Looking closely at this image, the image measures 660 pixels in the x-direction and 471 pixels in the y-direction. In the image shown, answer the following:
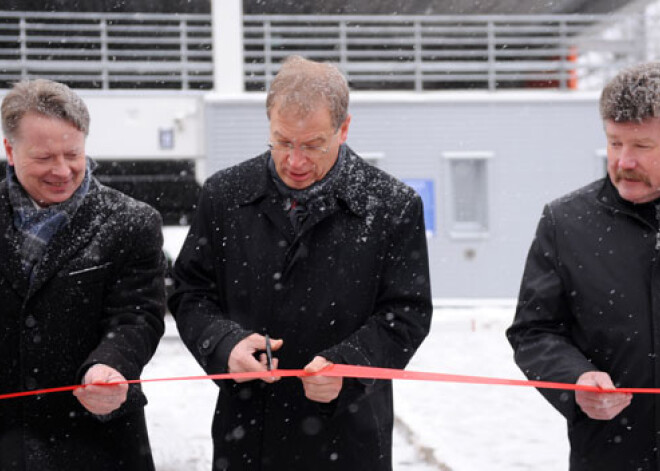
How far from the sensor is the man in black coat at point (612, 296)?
2707mm

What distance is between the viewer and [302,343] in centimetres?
295

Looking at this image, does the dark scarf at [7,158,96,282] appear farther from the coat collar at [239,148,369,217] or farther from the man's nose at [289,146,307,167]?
the man's nose at [289,146,307,167]

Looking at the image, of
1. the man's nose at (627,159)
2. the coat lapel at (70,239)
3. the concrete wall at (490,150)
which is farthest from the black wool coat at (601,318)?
the concrete wall at (490,150)

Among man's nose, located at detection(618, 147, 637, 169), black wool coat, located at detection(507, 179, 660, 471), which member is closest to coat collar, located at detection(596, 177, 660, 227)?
black wool coat, located at detection(507, 179, 660, 471)

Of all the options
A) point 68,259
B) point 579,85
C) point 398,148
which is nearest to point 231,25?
point 398,148

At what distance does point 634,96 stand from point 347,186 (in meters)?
0.94

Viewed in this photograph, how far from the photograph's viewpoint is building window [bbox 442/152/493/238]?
58.2 ft

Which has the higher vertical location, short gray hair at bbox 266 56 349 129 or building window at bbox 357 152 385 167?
building window at bbox 357 152 385 167

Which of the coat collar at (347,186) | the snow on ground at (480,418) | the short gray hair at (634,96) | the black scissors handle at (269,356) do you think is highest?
the short gray hair at (634,96)

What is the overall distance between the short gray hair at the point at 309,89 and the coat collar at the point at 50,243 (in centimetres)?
73

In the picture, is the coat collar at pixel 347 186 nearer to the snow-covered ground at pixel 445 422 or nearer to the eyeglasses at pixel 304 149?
the eyeglasses at pixel 304 149

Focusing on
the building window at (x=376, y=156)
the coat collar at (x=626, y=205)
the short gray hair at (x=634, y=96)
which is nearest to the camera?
the short gray hair at (x=634, y=96)

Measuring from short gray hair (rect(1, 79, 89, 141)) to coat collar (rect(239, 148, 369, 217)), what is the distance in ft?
1.98

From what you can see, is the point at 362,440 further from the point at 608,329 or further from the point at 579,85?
the point at 579,85
